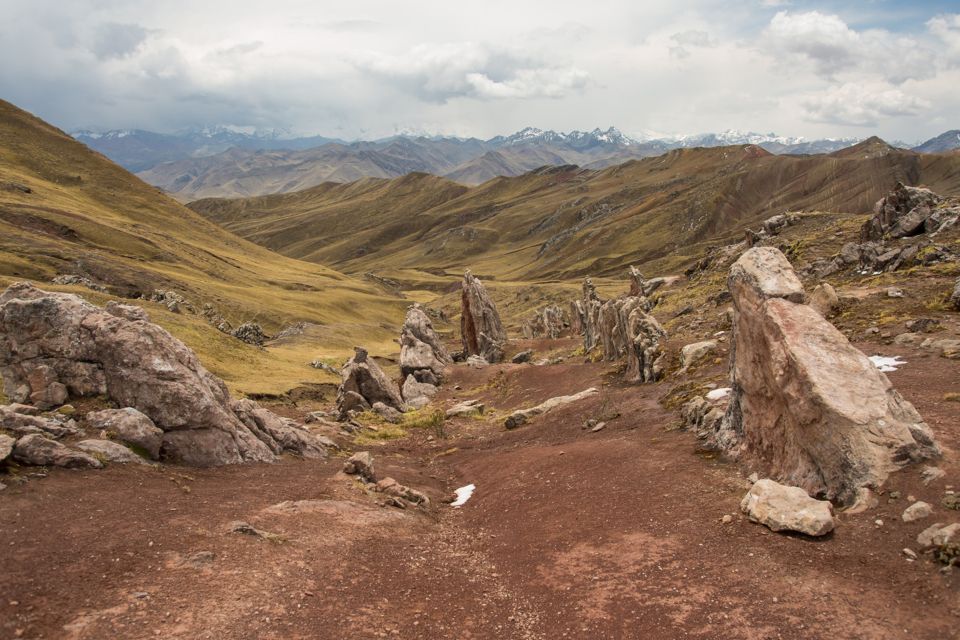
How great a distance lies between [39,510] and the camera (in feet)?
57.9

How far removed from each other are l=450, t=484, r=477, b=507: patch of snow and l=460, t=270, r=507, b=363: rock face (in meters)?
42.4

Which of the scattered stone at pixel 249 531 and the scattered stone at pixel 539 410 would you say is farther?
the scattered stone at pixel 539 410

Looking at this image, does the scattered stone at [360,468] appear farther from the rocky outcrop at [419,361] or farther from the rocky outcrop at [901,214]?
the rocky outcrop at [901,214]

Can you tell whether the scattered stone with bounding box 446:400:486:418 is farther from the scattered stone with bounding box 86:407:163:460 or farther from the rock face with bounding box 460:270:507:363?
the scattered stone with bounding box 86:407:163:460

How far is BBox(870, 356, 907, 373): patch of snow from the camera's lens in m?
27.2

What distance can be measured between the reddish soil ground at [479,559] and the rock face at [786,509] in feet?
1.22

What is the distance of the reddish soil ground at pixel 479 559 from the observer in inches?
534

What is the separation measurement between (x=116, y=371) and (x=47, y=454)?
710cm

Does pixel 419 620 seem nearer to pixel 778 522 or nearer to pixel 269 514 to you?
pixel 269 514

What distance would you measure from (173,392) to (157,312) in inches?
1702

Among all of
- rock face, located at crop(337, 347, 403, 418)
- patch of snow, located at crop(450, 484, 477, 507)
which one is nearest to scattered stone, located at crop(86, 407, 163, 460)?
patch of snow, located at crop(450, 484, 477, 507)

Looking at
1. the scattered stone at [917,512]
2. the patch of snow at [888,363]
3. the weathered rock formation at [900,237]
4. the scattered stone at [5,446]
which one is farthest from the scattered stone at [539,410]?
the weathered rock formation at [900,237]

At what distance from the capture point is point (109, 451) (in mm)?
23172

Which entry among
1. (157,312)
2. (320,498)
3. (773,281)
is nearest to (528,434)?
(320,498)
